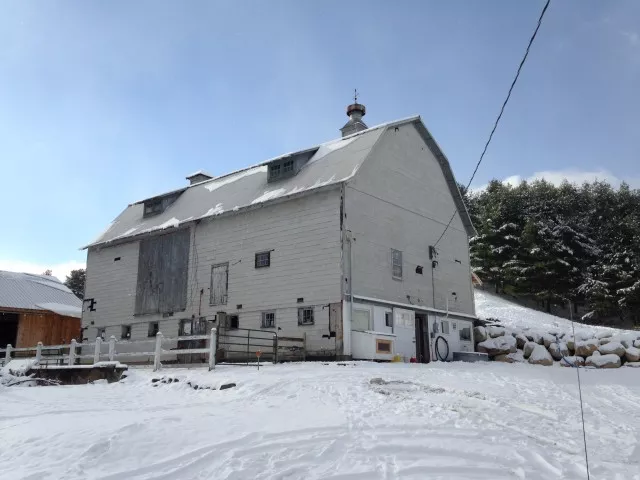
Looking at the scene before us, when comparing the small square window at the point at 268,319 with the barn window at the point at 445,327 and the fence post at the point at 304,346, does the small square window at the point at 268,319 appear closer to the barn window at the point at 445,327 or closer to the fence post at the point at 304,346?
the fence post at the point at 304,346

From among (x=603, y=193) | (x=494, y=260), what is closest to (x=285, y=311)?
(x=494, y=260)

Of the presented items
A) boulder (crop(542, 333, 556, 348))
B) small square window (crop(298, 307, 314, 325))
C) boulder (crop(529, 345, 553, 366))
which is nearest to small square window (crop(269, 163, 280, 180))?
small square window (crop(298, 307, 314, 325))

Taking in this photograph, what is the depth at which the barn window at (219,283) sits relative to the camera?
73.4 ft

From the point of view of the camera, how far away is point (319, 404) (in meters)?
9.46

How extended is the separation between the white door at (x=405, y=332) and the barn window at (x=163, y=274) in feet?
29.8

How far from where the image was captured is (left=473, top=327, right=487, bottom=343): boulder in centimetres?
2495

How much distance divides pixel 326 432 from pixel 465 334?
61.6ft

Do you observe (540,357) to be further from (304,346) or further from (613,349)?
(304,346)

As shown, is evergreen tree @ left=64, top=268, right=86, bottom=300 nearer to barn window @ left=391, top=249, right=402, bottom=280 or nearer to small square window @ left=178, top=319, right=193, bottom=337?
small square window @ left=178, top=319, right=193, bottom=337

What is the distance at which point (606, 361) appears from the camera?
19688mm

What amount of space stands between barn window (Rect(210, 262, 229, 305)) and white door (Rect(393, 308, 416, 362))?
687 centimetres

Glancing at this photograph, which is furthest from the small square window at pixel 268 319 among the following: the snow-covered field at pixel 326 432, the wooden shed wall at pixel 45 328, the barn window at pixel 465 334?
the wooden shed wall at pixel 45 328

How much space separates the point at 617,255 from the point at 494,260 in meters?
9.87

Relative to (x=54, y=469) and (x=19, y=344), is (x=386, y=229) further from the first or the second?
(x=19, y=344)
